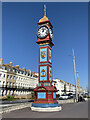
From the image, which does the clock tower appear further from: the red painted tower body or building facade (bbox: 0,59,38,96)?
building facade (bbox: 0,59,38,96)

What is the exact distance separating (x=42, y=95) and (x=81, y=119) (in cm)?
761

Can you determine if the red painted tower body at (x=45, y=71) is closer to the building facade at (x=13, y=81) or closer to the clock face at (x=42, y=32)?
the clock face at (x=42, y=32)

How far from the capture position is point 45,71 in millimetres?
18953

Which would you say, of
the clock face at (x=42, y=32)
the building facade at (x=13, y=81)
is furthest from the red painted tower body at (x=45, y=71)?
the building facade at (x=13, y=81)

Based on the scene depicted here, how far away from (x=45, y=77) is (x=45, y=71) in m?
0.87

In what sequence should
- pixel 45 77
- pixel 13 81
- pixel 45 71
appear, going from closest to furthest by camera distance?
pixel 45 77
pixel 45 71
pixel 13 81

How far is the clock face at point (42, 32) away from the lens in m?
20.6

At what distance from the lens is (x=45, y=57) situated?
19.6 m

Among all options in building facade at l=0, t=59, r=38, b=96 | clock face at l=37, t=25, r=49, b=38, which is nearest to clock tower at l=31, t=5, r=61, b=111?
clock face at l=37, t=25, r=49, b=38

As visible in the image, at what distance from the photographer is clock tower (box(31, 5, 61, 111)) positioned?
56.5 feet

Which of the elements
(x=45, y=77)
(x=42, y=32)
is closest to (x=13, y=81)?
(x=42, y=32)

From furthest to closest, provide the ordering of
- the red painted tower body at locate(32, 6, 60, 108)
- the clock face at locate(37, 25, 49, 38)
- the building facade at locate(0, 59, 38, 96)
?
the building facade at locate(0, 59, 38, 96) → the clock face at locate(37, 25, 49, 38) → the red painted tower body at locate(32, 6, 60, 108)

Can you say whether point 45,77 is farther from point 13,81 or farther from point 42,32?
point 13,81

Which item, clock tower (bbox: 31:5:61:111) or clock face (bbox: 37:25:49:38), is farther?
clock face (bbox: 37:25:49:38)
